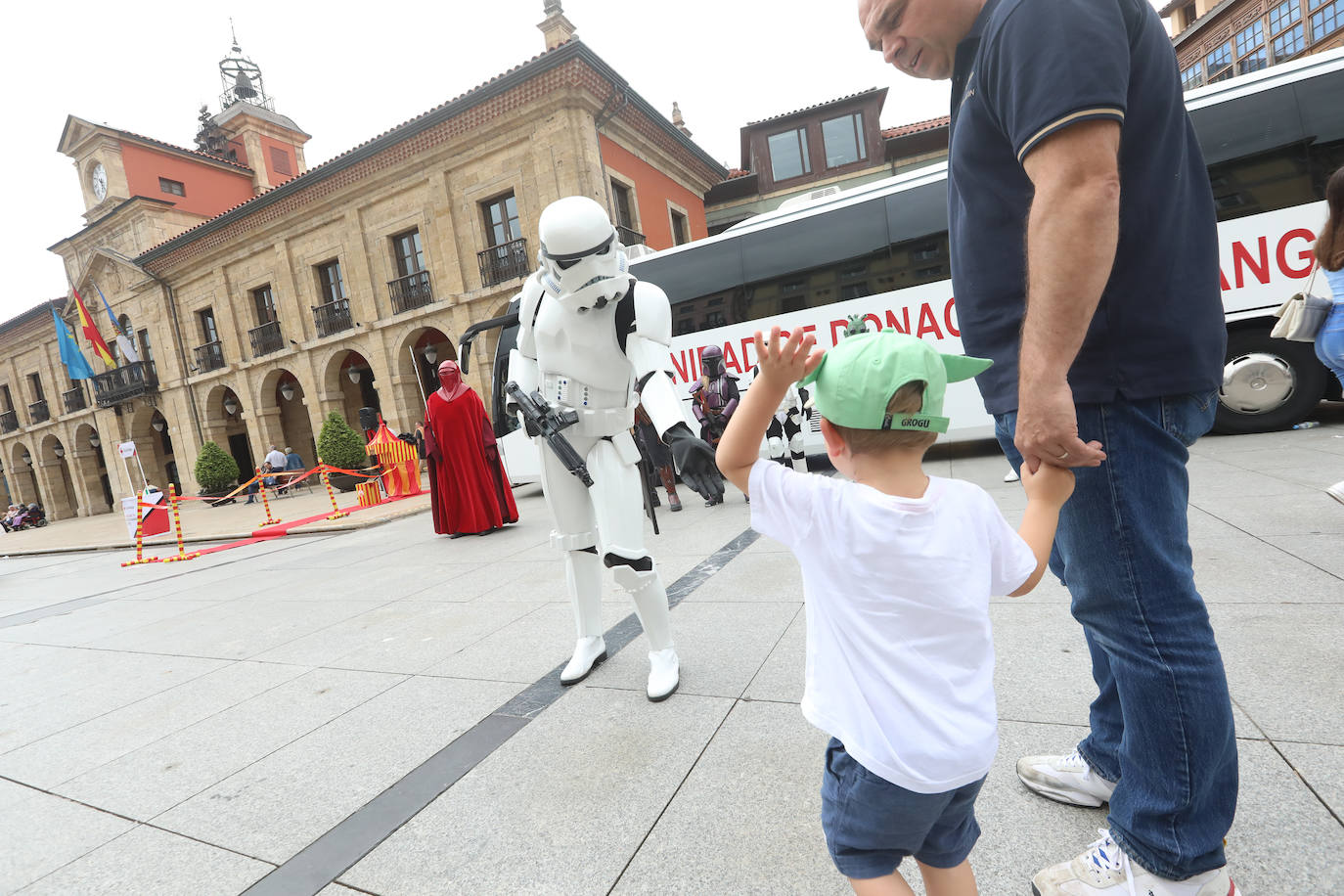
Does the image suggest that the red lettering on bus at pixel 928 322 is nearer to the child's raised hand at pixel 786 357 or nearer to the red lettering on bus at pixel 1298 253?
the red lettering on bus at pixel 1298 253

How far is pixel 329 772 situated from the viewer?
2.22 m

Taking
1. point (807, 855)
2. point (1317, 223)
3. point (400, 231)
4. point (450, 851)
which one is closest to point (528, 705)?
point (450, 851)

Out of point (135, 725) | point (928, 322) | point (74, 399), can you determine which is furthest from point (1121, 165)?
point (74, 399)

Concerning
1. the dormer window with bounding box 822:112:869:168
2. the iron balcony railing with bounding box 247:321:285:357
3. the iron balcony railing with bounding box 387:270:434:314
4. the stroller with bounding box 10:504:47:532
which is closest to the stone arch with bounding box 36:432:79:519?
the stroller with bounding box 10:504:47:532

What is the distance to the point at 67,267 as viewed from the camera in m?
26.5

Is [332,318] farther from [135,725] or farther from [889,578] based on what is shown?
[889,578]

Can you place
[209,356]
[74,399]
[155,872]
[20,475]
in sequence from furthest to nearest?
[20,475] < [74,399] < [209,356] < [155,872]

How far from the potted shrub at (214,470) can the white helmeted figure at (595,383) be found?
22.8m

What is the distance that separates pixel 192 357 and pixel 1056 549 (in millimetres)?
28145

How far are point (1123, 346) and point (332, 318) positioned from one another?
21284 mm

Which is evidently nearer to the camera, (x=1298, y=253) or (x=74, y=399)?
(x=1298, y=253)

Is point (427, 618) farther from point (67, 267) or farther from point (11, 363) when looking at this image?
point (11, 363)

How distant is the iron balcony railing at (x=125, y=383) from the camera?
23.7 meters

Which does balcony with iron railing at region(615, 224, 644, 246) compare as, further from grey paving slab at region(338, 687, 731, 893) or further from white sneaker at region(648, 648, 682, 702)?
grey paving slab at region(338, 687, 731, 893)
